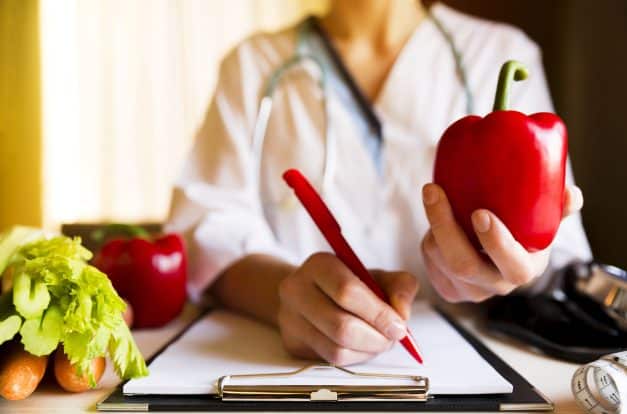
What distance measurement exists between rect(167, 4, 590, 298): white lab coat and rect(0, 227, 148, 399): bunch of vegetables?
337 millimetres

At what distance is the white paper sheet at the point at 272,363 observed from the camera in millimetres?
454

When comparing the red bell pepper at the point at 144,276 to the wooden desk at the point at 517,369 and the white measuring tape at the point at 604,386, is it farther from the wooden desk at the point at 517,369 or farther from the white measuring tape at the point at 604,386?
the white measuring tape at the point at 604,386

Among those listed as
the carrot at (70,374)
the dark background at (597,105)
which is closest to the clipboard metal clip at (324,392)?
the carrot at (70,374)

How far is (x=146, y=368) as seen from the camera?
0.48 m

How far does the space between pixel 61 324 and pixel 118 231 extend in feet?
1.62

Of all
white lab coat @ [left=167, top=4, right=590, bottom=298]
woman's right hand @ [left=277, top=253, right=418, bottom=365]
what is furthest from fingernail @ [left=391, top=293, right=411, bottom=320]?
white lab coat @ [left=167, top=4, right=590, bottom=298]

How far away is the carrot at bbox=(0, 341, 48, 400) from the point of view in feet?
1.45

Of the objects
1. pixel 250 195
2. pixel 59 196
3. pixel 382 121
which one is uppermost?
pixel 382 121

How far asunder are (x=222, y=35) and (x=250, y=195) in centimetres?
211

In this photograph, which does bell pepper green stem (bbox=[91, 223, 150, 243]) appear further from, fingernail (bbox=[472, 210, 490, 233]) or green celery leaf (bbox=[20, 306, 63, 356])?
fingernail (bbox=[472, 210, 490, 233])

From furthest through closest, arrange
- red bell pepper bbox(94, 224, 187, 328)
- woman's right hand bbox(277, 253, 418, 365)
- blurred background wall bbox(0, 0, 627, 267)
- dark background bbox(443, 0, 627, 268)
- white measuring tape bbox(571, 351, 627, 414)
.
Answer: blurred background wall bbox(0, 0, 627, 267) → dark background bbox(443, 0, 627, 268) → red bell pepper bbox(94, 224, 187, 328) → woman's right hand bbox(277, 253, 418, 365) → white measuring tape bbox(571, 351, 627, 414)

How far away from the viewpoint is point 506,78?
1.55ft

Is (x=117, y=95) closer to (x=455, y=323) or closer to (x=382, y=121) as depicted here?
(x=382, y=121)

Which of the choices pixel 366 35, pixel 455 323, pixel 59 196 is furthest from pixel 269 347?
pixel 59 196
